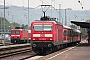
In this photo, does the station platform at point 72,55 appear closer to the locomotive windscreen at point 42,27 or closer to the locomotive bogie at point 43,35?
the locomotive bogie at point 43,35

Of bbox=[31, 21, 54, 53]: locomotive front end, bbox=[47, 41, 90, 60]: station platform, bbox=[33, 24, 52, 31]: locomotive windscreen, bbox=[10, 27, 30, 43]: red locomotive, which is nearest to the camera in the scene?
bbox=[47, 41, 90, 60]: station platform

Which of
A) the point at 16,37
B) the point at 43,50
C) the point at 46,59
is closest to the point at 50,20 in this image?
the point at 43,50

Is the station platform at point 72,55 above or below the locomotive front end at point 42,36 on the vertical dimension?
below

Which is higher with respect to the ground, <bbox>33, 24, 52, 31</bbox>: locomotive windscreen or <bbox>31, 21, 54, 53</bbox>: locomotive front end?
<bbox>33, 24, 52, 31</bbox>: locomotive windscreen

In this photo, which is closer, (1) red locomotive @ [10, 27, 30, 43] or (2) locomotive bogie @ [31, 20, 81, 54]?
(2) locomotive bogie @ [31, 20, 81, 54]

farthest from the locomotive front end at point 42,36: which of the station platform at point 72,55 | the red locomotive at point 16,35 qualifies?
the red locomotive at point 16,35

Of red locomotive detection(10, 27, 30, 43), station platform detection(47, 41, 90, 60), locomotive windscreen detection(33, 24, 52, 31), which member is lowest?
station platform detection(47, 41, 90, 60)

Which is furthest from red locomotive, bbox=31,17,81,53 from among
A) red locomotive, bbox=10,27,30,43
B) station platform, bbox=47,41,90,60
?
red locomotive, bbox=10,27,30,43

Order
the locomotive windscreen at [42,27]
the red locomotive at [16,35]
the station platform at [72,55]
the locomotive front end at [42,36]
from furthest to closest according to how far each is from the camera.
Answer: the red locomotive at [16,35] → the locomotive windscreen at [42,27] → the locomotive front end at [42,36] → the station platform at [72,55]

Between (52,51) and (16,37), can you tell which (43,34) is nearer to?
(52,51)

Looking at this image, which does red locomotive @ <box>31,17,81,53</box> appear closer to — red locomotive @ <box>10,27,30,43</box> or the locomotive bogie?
the locomotive bogie

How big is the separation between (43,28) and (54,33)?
114 cm

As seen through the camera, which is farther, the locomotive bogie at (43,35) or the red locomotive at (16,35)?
the red locomotive at (16,35)

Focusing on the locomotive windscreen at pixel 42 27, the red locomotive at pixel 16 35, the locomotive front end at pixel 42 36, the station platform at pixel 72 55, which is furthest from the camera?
the red locomotive at pixel 16 35
